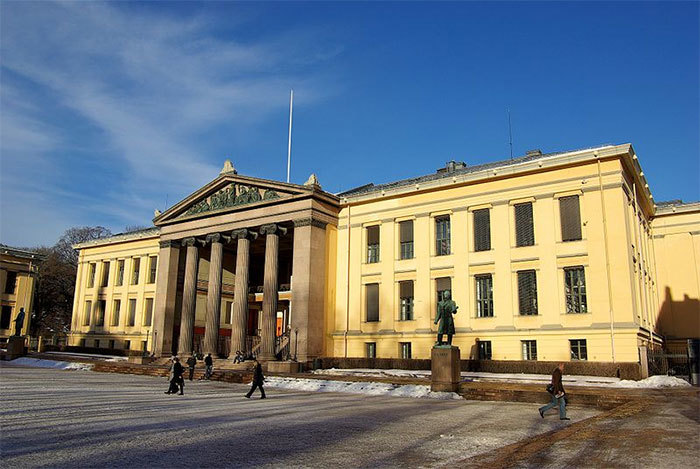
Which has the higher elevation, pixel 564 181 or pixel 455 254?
pixel 564 181

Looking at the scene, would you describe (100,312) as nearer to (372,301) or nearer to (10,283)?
(10,283)

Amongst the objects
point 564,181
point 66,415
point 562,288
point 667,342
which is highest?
point 564,181

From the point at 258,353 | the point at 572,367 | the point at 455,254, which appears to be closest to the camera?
the point at 572,367

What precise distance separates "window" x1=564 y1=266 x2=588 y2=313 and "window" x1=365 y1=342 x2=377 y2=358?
13010 millimetres

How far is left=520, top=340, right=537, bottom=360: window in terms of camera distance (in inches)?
1321

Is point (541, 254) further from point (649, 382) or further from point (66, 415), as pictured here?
point (66, 415)

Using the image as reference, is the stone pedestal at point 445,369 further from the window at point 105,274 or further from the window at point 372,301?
the window at point 105,274

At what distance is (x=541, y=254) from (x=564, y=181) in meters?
4.47

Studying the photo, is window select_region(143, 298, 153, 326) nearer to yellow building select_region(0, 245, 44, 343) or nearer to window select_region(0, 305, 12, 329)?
yellow building select_region(0, 245, 44, 343)

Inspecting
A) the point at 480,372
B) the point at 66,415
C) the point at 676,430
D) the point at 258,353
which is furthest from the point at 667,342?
the point at 66,415

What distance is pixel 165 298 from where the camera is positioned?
1854 inches

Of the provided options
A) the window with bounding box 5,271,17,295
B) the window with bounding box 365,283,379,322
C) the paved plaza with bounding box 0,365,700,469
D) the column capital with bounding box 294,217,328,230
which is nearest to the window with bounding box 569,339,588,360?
the paved plaza with bounding box 0,365,700,469

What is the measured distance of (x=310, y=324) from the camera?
3862cm

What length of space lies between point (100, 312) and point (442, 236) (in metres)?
39.2
